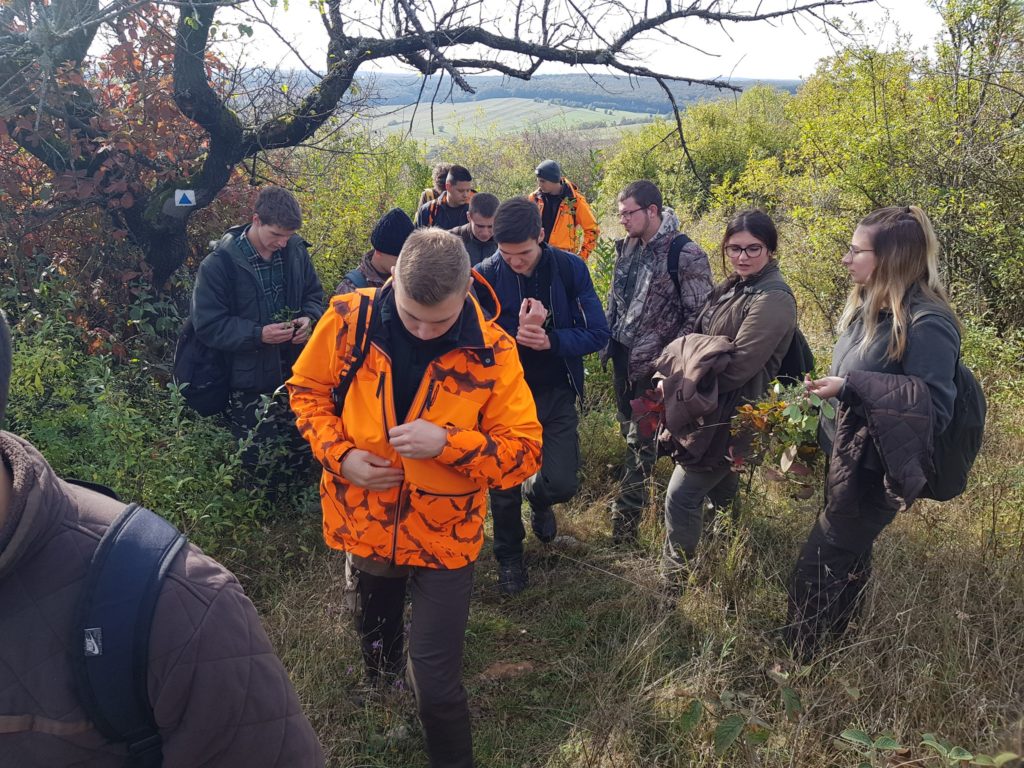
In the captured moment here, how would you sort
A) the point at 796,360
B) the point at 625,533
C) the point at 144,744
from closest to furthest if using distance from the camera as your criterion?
1. the point at 144,744
2. the point at 796,360
3. the point at 625,533

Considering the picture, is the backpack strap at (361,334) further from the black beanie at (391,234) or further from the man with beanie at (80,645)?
the black beanie at (391,234)

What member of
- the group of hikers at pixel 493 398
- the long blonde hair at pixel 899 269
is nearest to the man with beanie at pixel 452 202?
the group of hikers at pixel 493 398

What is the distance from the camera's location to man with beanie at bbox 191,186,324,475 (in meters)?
3.84

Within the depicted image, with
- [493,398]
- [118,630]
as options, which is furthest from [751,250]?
[118,630]

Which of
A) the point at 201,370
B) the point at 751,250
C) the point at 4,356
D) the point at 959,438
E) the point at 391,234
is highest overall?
the point at 391,234

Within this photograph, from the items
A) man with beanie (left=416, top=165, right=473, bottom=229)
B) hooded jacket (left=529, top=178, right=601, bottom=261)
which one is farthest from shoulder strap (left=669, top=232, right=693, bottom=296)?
man with beanie (left=416, top=165, right=473, bottom=229)

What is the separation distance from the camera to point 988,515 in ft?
12.5

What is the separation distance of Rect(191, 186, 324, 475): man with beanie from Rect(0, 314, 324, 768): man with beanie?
2612 millimetres

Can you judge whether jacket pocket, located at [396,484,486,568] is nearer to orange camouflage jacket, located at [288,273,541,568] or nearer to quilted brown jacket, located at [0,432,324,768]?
orange camouflage jacket, located at [288,273,541,568]

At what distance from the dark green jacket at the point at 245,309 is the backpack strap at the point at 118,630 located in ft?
9.82

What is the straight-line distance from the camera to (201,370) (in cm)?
400

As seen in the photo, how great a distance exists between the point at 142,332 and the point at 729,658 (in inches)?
167

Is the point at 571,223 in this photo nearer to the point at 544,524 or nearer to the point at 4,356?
the point at 544,524

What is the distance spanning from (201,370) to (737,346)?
2912mm
